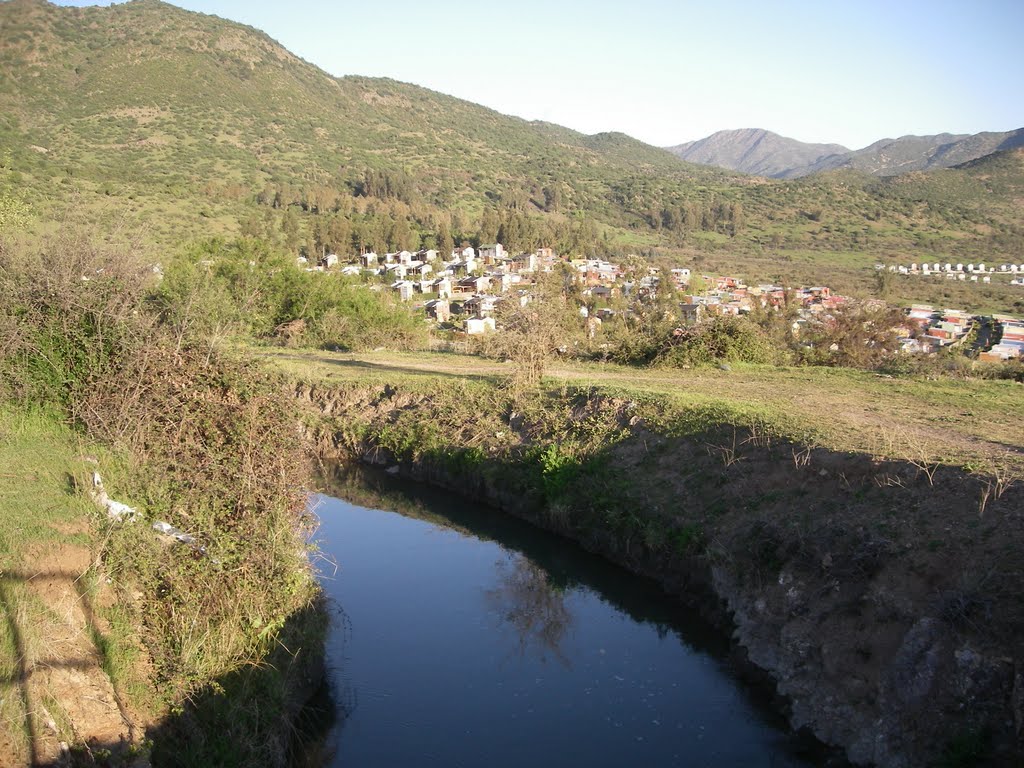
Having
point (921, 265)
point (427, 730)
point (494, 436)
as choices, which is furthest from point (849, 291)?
point (427, 730)

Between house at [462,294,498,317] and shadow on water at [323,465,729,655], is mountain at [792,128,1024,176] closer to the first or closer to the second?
house at [462,294,498,317]

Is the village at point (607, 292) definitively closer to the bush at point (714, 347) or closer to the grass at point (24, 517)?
the bush at point (714, 347)

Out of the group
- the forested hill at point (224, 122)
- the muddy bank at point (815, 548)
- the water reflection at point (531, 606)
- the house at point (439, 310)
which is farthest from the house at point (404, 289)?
the water reflection at point (531, 606)

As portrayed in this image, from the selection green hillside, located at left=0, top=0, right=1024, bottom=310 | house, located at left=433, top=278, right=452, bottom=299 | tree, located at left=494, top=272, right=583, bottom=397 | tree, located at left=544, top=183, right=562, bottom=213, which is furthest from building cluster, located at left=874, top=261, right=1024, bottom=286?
tree, located at left=494, top=272, right=583, bottom=397

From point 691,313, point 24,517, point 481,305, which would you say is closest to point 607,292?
point 481,305

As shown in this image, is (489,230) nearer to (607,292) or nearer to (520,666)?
(607,292)

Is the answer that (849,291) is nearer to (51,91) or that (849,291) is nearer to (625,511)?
(625,511)
